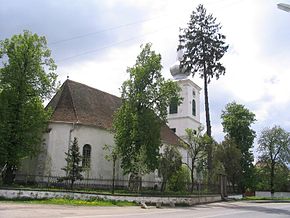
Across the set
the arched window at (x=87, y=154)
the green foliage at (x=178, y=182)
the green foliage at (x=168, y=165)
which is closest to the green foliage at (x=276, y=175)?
the green foliage at (x=178, y=182)

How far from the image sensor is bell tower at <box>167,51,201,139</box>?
5300 centimetres

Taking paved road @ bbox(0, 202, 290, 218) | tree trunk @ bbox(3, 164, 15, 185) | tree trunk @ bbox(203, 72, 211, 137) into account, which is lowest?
paved road @ bbox(0, 202, 290, 218)

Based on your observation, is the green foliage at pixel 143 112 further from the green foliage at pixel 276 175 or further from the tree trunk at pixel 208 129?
the green foliage at pixel 276 175

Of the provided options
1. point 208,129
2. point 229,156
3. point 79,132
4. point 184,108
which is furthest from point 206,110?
point 184,108

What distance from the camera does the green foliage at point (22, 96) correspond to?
89.6 ft

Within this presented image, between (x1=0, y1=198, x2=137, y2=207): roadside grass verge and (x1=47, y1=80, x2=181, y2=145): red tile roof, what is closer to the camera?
(x1=0, y1=198, x2=137, y2=207): roadside grass verge

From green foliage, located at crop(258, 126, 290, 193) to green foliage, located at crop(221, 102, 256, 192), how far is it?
531cm

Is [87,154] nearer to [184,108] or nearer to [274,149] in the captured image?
[184,108]

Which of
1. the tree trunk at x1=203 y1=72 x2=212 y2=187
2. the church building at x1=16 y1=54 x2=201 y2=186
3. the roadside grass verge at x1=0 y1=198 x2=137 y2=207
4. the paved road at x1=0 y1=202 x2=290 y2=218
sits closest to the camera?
the paved road at x1=0 y1=202 x2=290 y2=218

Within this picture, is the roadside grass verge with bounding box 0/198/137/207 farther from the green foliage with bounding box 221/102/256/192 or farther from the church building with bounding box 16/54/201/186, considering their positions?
the green foliage with bounding box 221/102/256/192

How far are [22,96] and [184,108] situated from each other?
96.3 feet

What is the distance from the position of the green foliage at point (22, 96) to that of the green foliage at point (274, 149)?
128 feet

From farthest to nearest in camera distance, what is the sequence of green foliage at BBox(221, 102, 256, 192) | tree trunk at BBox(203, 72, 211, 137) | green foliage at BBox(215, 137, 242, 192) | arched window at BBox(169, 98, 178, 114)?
green foliage at BBox(221, 102, 256, 192), green foliage at BBox(215, 137, 242, 192), tree trunk at BBox(203, 72, 211, 137), arched window at BBox(169, 98, 178, 114)

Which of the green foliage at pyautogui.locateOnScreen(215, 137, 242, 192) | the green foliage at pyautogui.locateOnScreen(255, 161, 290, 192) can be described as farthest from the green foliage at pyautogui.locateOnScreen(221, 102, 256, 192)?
the green foliage at pyautogui.locateOnScreen(255, 161, 290, 192)
